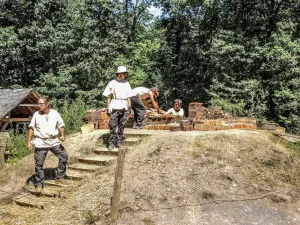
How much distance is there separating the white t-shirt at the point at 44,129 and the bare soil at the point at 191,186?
1096 mm

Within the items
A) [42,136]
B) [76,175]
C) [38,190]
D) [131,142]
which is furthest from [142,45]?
[38,190]

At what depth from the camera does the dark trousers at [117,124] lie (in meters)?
7.93

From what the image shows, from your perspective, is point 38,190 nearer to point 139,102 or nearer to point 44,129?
point 44,129

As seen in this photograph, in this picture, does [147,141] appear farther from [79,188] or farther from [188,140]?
[79,188]

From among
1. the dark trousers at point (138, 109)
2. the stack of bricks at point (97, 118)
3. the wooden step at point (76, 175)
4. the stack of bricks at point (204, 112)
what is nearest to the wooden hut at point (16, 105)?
the stack of bricks at point (97, 118)

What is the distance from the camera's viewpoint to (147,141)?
8.30 meters

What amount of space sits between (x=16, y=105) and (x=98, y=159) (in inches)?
476

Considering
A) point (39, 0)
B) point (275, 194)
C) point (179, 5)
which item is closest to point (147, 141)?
point (275, 194)

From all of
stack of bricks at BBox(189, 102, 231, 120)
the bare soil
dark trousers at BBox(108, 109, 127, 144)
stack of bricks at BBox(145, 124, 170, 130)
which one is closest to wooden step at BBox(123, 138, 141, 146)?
the bare soil

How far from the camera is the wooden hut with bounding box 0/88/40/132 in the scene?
1816 cm

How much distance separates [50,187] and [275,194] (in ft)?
14.5

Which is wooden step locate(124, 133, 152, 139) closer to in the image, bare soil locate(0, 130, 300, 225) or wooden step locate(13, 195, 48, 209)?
bare soil locate(0, 130, 300, 225)

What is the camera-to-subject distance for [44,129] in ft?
22.2

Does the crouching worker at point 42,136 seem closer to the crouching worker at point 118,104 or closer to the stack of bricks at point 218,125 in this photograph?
the crouching worker at point 118,104
